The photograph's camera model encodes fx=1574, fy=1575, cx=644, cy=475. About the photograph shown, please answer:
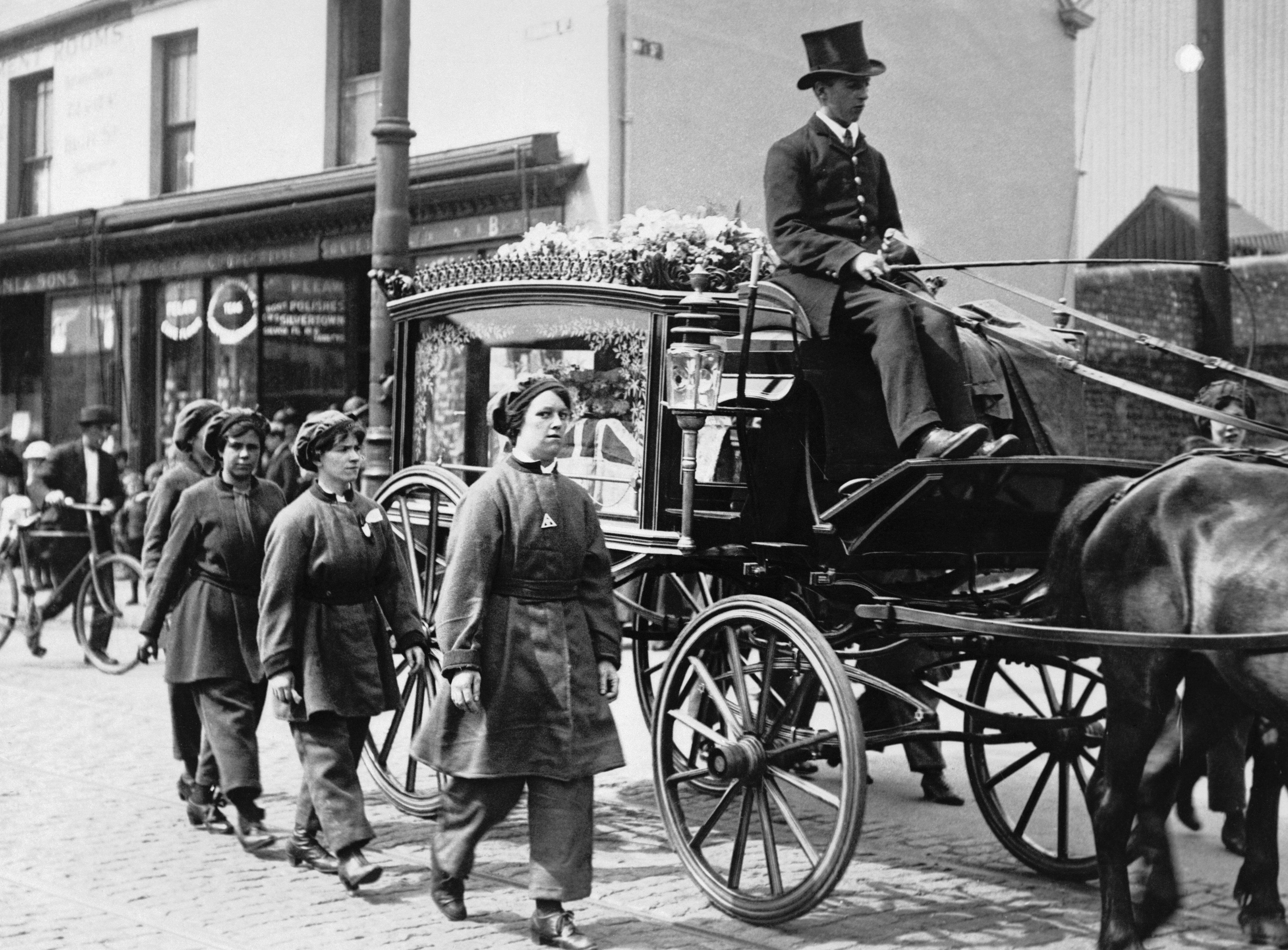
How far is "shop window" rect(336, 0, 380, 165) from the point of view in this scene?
1614 centimetres

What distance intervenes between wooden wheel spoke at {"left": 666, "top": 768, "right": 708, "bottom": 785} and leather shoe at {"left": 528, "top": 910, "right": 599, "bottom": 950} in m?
0.79

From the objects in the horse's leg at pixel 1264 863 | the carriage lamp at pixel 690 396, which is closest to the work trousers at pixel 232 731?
the carriage lamp at pixel 690 396

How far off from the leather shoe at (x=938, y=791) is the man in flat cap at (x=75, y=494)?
724 centimetres

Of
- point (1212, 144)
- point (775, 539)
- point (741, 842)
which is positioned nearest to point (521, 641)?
point (741, 842)

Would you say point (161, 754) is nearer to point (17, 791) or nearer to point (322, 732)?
point (17, 791)

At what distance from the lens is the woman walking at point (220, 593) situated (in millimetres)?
6637

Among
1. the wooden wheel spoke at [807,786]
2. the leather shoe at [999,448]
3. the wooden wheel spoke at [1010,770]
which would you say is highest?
the leather shoe at [999,448]

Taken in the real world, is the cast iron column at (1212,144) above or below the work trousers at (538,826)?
above

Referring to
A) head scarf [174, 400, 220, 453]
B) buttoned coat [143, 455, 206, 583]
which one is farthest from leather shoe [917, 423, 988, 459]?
head scarf [174, 400, 220, 453]

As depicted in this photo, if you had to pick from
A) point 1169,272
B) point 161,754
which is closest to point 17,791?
point 161,754

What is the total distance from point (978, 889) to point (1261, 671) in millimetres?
1657

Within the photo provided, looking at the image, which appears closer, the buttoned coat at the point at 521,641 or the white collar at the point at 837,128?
the buttoned coat at the point at 521,641

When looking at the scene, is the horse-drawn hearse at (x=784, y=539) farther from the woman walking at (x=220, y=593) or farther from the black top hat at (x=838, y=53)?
the black top hat at (x=838, y=53)

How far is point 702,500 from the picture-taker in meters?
6.38
